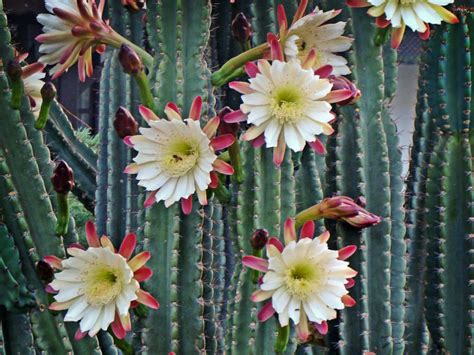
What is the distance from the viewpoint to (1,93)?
55.0 inches

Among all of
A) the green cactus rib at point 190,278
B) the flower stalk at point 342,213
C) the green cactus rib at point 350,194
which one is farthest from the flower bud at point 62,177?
the green cactus rib at point 350,194

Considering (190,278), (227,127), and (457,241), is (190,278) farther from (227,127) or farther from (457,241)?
→ (457,241)

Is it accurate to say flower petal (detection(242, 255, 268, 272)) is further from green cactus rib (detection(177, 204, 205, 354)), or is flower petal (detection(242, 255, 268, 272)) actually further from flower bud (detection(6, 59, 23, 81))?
flower bud (detection(6, 59, 23, 81))

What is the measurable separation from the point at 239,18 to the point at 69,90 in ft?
11.3

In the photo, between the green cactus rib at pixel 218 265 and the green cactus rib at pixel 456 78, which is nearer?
the green cactus rib at pixel 218 265

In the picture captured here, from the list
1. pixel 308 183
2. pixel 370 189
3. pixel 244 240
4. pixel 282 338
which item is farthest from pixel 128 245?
pixel 370 189

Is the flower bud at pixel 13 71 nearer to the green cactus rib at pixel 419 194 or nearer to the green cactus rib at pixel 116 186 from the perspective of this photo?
the green cactus rib at pixel 116 186

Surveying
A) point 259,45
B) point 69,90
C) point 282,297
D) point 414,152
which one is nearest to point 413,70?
point 69,90

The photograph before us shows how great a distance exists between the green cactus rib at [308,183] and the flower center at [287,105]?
9.5 inches

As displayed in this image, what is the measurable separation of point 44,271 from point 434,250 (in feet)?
2.94

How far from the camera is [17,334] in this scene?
139 centimetres

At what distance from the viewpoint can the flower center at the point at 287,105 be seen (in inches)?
51.0

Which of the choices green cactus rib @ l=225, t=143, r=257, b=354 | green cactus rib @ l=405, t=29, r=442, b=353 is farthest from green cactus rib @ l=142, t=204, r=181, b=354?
green cactus rib @ l=405, t=29, r=442, b=353

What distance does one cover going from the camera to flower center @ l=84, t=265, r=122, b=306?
130cm
